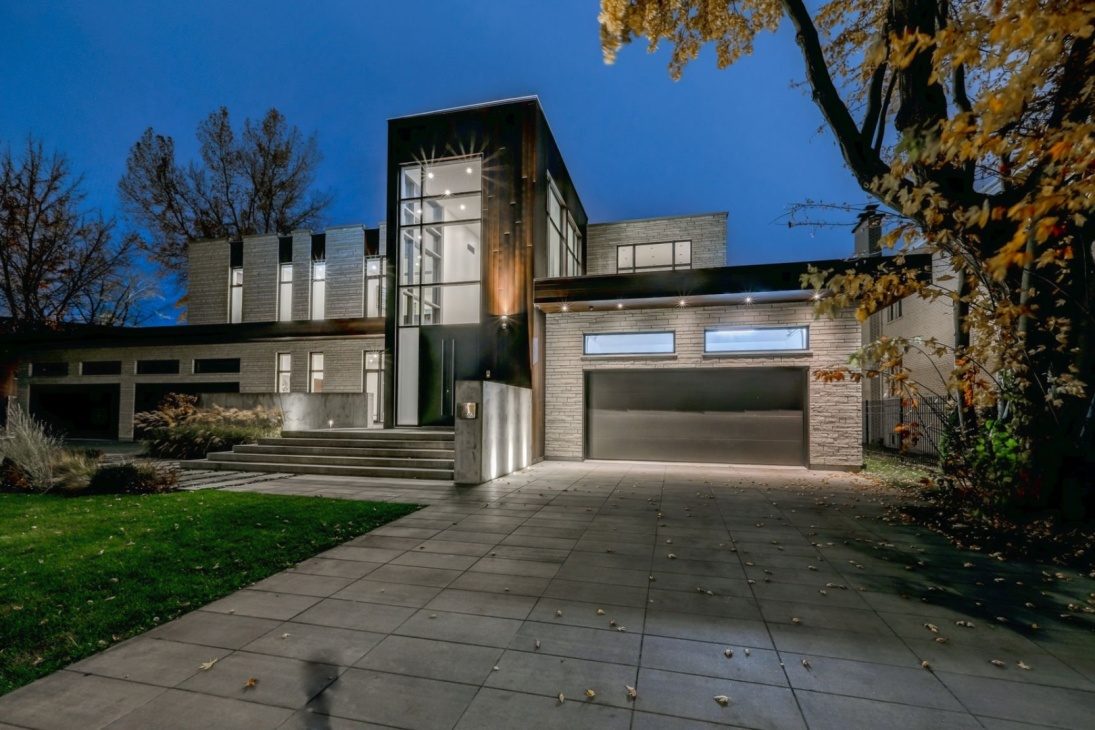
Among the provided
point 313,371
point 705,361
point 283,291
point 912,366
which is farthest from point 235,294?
point 912,366

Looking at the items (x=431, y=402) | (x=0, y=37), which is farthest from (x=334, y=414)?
(x=0, y=37)

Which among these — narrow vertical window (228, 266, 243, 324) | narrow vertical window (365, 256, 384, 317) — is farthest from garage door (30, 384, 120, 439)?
narrow vertical window (365, 256, 384, 317)

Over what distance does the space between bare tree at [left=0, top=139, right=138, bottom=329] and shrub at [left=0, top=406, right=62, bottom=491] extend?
61.3 feet

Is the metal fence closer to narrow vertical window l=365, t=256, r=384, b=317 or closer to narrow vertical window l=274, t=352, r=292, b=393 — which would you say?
narrow vertical window l=365, t=256, r=384, b=317

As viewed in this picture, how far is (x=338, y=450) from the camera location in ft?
35.4

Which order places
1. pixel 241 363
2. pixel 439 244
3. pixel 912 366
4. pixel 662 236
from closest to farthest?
pixel 439 244 → pixel 912 366 → pixel 662 236 → pixel 241 363

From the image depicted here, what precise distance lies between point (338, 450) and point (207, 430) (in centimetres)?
428

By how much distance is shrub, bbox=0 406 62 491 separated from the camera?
27.2 feet

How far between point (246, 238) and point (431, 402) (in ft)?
41.5

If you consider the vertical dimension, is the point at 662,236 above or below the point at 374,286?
above

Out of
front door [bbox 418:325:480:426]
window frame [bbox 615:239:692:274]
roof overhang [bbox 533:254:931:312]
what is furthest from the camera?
window frame [bbox 615:239:692:274]

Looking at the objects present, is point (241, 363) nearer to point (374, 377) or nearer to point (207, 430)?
point (374, 377)

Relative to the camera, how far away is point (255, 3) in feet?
503

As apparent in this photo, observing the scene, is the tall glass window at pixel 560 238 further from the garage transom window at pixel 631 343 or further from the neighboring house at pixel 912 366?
the neighboring house at pixel 912 366
